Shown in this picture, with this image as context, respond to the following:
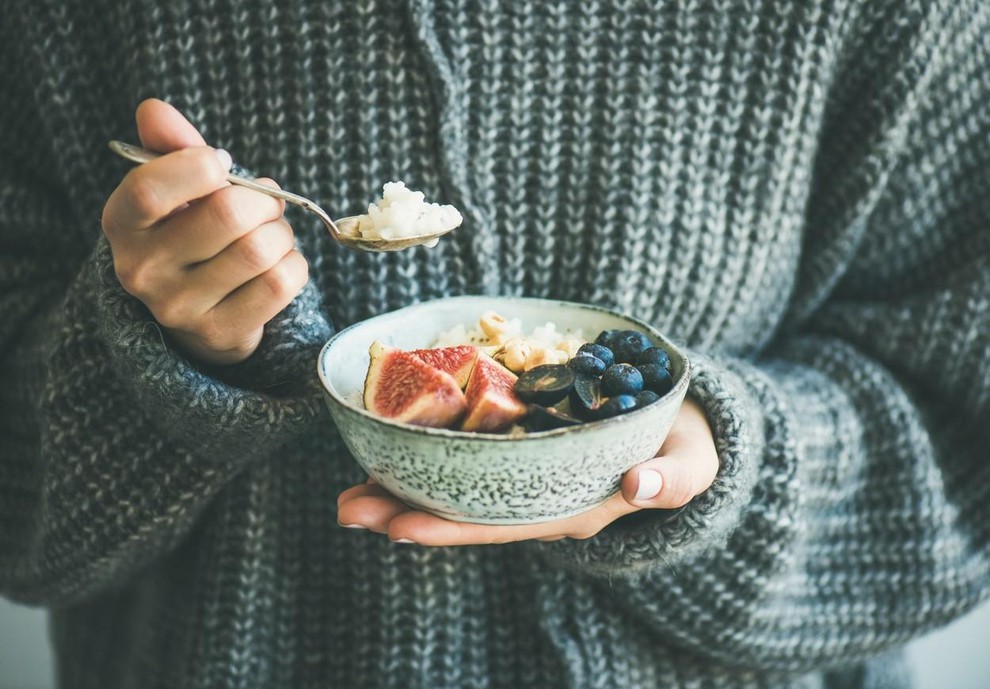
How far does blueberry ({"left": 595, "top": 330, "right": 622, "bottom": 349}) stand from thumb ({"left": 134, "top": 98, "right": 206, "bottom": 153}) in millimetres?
362

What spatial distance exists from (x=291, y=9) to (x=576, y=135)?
1.08 feet

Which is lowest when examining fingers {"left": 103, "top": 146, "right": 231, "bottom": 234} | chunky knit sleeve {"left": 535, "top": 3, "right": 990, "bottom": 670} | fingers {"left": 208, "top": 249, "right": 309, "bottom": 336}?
chunky knit sleeve {"left": 535, "top": 3, "right": 990, "bottom": 670}

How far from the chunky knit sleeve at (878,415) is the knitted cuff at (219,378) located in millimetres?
307

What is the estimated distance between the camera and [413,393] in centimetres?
57

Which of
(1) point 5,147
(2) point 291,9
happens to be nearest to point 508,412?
(2) point 291,9

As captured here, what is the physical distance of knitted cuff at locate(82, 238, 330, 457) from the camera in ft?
2.08

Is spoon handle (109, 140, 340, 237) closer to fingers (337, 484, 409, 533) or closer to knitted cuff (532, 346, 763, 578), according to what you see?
fingers (337, 484, 409, 533)

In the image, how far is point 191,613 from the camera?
3.01 ft

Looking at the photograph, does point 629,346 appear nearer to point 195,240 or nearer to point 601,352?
point 601,352

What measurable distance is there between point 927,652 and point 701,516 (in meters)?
1.26

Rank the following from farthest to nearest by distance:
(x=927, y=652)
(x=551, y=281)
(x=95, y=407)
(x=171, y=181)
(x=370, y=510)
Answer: (x=927, y=652) < (x=551, y=281) < (x=95, y=407) < (x=370, y=510) < (x=171, y=181)

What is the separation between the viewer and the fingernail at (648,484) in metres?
0.57

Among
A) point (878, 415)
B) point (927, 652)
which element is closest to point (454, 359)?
point (878, 415)

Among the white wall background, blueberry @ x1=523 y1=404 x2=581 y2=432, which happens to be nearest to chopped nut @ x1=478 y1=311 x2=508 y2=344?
blueberry @ x1=523 y1=404 x2=581 y2=432
